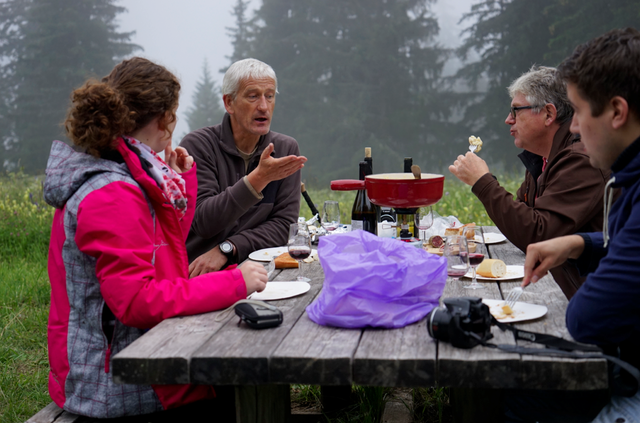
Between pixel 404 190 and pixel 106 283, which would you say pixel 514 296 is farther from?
pixel 106 283

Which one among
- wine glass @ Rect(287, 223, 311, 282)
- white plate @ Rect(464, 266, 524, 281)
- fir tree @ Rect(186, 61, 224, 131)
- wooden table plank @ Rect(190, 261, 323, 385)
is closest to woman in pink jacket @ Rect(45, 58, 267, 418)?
wooden table plank @ Rect(190, 261, 323, 385)

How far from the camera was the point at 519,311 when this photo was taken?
5.71 feet

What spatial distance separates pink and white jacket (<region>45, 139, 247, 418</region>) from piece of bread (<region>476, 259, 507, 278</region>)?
0.92m

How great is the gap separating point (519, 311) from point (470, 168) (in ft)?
3.73

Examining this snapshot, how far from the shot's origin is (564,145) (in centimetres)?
281

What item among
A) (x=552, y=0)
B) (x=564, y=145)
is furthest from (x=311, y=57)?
(x=564, y=145)

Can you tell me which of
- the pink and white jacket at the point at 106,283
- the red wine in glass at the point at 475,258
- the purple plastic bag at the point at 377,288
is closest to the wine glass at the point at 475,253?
the red wine in glass at the point at 475,258

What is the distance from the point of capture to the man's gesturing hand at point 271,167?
8.91 feet

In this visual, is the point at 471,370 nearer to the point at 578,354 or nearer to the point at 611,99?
the point at 578,354

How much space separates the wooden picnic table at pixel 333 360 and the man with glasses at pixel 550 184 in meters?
0.88

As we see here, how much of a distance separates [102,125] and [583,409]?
1.67m

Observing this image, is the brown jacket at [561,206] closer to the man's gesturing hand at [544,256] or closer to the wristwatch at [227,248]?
the man's gesturing hand at [544,256]

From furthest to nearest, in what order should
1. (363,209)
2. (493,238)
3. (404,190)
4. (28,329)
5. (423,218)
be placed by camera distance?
(28,329), (363,209), (493,238), (423,218), (404,190)

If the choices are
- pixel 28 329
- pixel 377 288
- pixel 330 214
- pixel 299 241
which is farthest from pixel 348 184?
pixel 28 329
